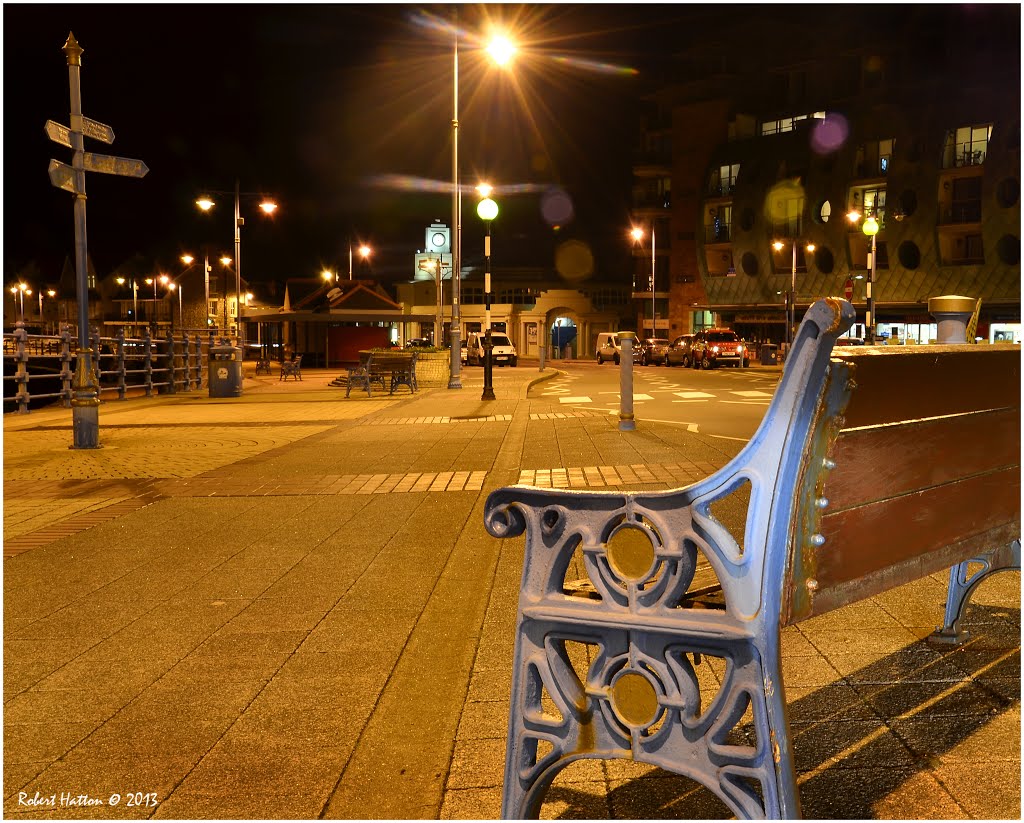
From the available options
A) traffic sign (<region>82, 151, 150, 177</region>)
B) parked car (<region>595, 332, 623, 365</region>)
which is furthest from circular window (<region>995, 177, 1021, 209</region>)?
traffic sign (<region>82, 151, 150, 177</region>)

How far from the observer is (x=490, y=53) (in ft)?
79.0

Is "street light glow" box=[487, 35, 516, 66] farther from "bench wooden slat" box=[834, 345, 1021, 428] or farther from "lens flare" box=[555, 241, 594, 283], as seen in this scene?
"lens flare" box=[555, 241, 594, 283]

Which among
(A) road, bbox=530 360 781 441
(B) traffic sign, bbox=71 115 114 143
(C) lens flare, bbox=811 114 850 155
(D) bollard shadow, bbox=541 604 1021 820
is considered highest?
(C) lens flare, bbox=811 114 850 155

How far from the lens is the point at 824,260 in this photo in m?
63.4

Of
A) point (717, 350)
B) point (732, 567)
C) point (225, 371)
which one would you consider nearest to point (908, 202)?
point (717, 350)

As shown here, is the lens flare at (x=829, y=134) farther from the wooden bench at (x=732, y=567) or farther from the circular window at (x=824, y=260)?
the wooden bench at (x=732, y=567)

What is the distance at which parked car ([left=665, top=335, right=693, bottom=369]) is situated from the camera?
49375mm

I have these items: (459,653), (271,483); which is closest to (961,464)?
(459,653)

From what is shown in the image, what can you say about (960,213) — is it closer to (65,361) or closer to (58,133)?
(65,361)

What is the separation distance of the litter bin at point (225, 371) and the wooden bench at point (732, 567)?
72.1 feet

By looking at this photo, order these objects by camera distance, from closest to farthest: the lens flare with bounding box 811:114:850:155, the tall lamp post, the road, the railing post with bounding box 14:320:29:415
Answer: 1. the road
2. the railing post with bounding box 14:320:29:415
3. the tall lamp post
4. the lens flare with bounding box 811:114:850:155

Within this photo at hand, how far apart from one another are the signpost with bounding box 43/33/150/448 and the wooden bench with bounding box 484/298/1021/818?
1042cm

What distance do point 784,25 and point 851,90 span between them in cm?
1117

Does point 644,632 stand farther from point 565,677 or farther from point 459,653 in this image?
point 459,653
